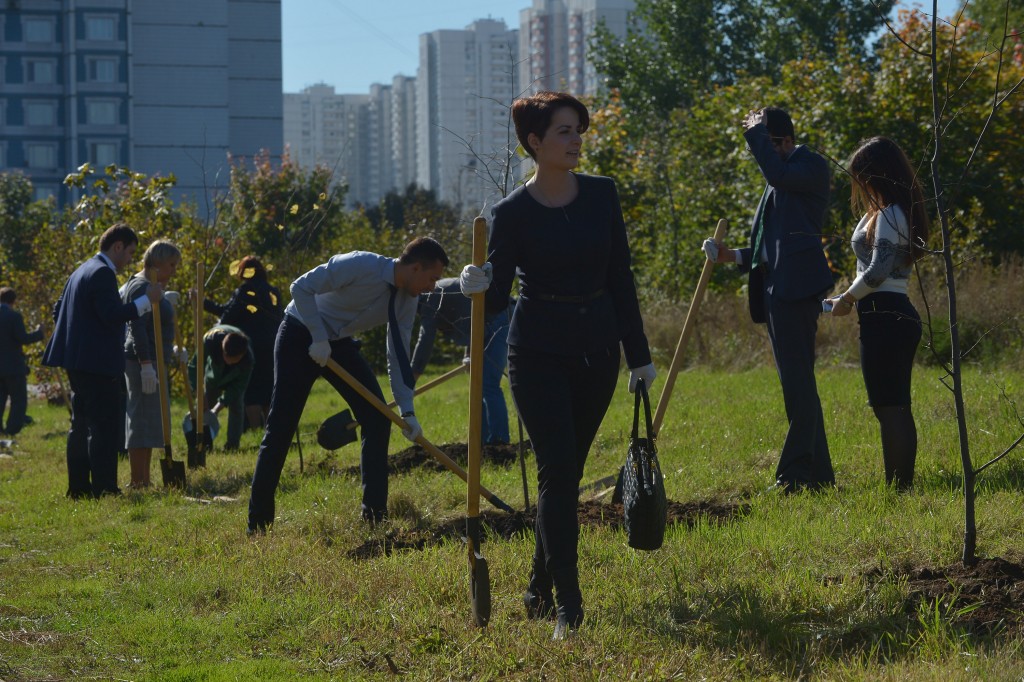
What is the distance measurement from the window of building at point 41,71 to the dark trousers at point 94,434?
234 ft

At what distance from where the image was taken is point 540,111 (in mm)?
5051

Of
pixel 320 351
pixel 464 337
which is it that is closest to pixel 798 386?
pixel 320 351

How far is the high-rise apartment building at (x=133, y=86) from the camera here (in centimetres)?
7488

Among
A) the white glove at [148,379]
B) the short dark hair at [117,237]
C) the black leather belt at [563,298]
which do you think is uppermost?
the short dark hair at [117,237]

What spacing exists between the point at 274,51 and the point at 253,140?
6.14 meters

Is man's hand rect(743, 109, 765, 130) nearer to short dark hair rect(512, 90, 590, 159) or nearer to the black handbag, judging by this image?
short dark hair rect(512, 90, 590, 159)

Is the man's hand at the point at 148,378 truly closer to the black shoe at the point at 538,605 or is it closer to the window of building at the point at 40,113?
the black shoe at the point at 538,605

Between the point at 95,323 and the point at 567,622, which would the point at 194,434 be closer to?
the point at 95,323

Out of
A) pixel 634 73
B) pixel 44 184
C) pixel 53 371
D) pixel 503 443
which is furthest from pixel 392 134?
pixel 503 443

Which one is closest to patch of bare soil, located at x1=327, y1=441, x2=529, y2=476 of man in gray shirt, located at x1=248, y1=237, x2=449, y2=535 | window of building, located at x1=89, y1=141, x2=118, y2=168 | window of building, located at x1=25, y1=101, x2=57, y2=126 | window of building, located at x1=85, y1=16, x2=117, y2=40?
man in gray shirt, located at x1=248, y1=237, x2=449, y2=535

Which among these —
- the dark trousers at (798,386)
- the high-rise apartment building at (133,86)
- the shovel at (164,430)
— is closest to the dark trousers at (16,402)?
the shovel at (164,430)

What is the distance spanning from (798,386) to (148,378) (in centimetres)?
488

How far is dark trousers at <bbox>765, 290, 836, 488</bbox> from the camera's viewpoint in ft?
22.8

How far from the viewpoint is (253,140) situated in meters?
83.4
